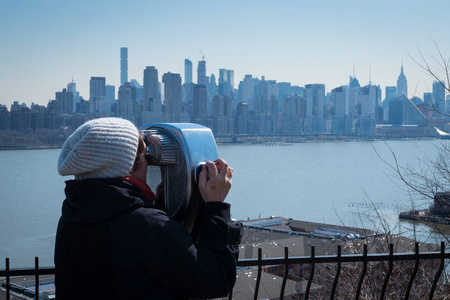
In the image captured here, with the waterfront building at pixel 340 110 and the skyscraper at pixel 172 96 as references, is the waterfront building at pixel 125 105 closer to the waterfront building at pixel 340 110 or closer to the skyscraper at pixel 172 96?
the skyscraper at pixel 172 96

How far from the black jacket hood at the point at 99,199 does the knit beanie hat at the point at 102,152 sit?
Answer: 0.03m

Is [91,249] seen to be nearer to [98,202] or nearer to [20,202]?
[98,202]

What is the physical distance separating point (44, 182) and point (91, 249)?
49.6 m

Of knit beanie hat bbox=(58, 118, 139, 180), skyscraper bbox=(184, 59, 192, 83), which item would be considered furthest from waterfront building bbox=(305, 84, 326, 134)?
knit beanie hat bbox=(58, 118, 139, 180)

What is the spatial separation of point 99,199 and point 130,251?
13cm

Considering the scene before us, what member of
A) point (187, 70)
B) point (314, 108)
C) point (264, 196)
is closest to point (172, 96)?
point (314, 108)

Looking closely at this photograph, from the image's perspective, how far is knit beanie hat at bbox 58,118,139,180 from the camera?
124 cm

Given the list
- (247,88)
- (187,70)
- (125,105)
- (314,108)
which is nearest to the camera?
(125,105)

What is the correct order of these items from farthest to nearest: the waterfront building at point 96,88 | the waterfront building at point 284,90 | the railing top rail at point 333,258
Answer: the waterfront building at point 284,90 → the waterfront building at point 96,88 → the railing top rail at point 333,258

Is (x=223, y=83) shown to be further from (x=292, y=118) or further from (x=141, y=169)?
(x=141, y=169)

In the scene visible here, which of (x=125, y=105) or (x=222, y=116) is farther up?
(x=125, y=105)

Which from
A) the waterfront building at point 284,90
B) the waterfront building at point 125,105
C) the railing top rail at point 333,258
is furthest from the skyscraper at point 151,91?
the railing top rail at point 333,258

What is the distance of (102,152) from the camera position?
1.24 m

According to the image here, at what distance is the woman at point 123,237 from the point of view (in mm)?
1177
